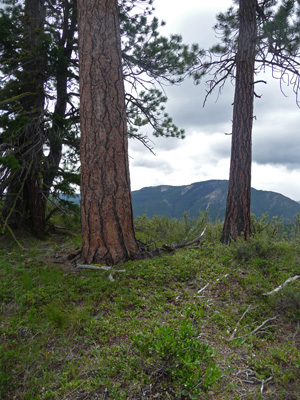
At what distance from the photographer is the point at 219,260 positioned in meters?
4.63

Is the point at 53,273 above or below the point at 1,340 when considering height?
above

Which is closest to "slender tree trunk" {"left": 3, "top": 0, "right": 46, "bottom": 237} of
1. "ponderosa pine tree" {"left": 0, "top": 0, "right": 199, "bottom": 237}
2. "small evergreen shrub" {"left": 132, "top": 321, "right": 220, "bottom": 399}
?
"ponderosa pine tree" {"left": 0, "top": 0, "right": 199, "bottom": 237}

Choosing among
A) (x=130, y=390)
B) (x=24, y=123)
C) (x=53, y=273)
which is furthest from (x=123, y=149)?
(x=130, y=390)

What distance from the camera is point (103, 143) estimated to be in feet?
14.8

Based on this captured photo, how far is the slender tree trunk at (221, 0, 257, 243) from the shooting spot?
6.03 metres

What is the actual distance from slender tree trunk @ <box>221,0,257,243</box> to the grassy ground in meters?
1.28

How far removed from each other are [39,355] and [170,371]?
4.18 ft

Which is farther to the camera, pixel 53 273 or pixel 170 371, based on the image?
pixel 53 273

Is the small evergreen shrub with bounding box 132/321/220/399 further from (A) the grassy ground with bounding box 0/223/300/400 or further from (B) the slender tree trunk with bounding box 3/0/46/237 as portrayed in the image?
(B) the slender tree trunk with bounding box 3/0/46/237

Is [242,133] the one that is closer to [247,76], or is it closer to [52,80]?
[247,76]

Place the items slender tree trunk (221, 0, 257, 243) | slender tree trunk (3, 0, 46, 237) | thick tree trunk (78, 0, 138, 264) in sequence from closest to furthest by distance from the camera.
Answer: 1. thick tree trunk (78, 0, 138, 264)
2. slender tree trunk (221, 0, 257, 243)
3. slender tree trunk (3, 0, 46, 237)

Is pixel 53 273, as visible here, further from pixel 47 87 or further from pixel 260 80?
pixel 260 80

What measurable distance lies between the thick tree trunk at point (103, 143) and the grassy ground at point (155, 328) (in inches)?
23.0

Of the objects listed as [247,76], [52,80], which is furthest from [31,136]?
[247,76]
